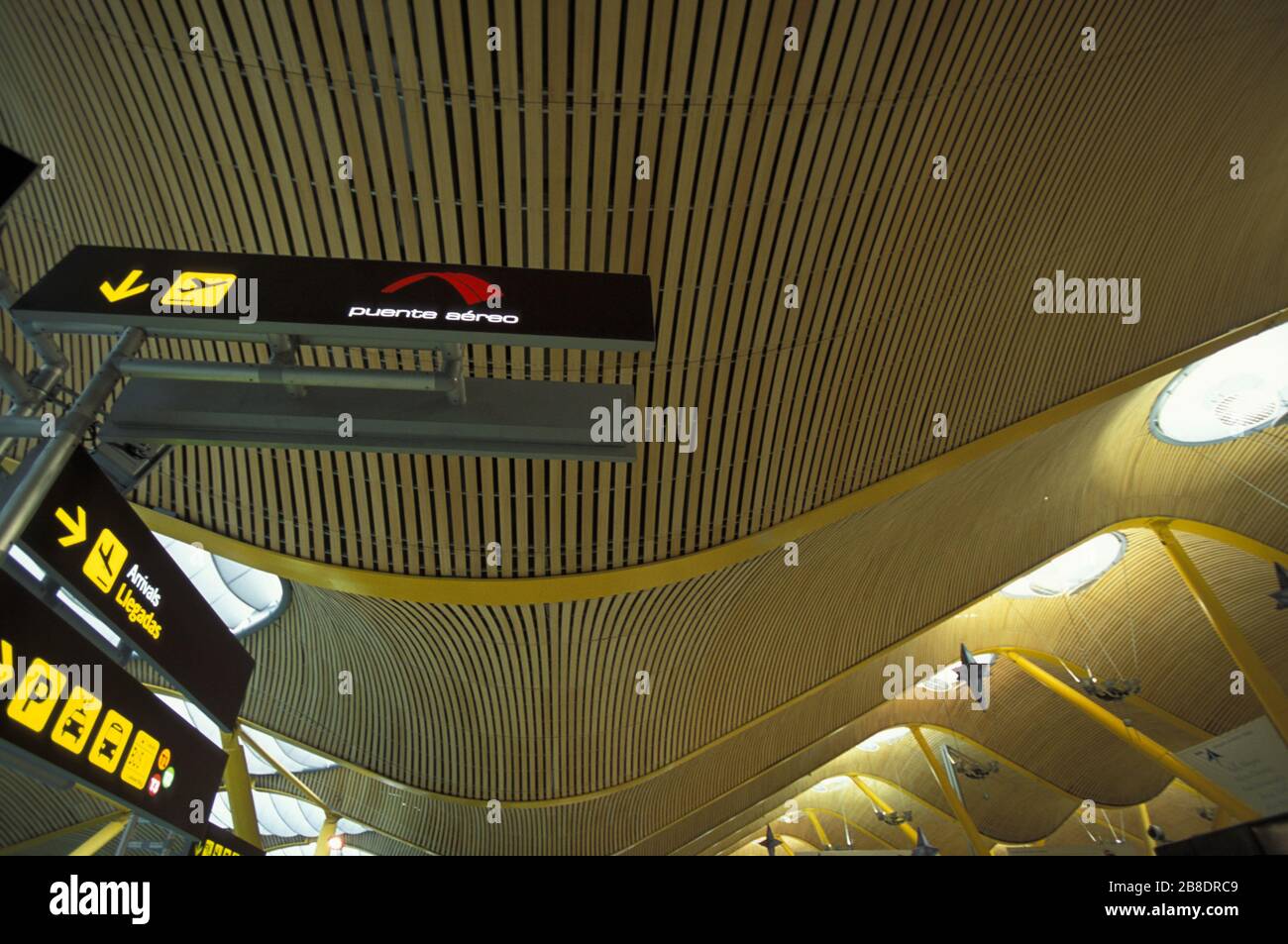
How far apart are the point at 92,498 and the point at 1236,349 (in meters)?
18.8

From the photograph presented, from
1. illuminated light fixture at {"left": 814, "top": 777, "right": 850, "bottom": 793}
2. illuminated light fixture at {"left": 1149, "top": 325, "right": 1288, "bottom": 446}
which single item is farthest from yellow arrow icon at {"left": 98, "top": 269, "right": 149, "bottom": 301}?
illuminated light fixture at {"left": 814, "top": 777, "right": 850, "bottom": 793}

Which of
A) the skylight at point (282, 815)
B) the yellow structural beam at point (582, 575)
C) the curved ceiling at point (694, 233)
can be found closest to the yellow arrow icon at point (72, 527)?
the curved ceiling at point (694, 233)

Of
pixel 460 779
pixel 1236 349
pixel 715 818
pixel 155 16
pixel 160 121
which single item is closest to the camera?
pixel 155 16

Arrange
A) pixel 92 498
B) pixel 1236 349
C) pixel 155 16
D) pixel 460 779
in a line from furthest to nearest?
pixel 1236 349 < pixel 460 779 < pixel 155 16 < pixel 92 498

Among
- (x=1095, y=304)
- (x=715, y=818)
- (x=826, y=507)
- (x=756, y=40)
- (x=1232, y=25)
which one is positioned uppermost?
(x=1232, y=25)

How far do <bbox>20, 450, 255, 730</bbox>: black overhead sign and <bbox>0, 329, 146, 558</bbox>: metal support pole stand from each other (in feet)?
0.16

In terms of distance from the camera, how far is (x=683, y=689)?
1237cm

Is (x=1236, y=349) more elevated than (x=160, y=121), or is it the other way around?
(x=1236, y=349)

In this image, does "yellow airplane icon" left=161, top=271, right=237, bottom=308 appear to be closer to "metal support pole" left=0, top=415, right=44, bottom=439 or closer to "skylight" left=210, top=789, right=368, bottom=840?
"metal support pole" left=0, top=415, right=44, bottom=439

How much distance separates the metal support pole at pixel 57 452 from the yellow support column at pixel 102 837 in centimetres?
1894

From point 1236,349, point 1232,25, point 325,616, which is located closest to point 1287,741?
point 1236,349

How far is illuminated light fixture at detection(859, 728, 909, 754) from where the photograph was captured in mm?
27922

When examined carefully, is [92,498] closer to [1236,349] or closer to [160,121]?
[160,121]

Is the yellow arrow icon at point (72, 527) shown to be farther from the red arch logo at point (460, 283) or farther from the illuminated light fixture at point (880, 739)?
the illuminated light fixture at point (880, 739)
